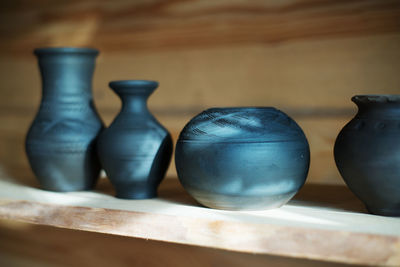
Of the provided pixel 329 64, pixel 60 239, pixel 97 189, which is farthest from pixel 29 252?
pixel 329 64

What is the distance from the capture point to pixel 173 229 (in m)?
0.71

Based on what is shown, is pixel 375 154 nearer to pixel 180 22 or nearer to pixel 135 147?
pixel 135 147

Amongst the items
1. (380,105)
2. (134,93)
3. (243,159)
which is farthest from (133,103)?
(380,105)

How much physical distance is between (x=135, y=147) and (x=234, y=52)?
38 centimetres

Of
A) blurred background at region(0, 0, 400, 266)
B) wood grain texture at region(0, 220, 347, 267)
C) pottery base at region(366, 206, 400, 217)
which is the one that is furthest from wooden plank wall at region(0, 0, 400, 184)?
pottery base at region(366, 206, 400, 217)

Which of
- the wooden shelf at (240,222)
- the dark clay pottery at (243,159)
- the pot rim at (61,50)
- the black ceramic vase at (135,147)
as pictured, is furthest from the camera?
the pot rim at (61,50)

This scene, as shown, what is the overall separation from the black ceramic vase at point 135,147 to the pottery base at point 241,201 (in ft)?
0.46

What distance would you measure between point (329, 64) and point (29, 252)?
93 centimetres

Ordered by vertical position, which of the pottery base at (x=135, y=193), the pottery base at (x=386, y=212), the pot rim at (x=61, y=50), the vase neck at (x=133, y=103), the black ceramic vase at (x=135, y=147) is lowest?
the pottery base at (x=135, y=193)

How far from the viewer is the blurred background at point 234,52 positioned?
38.3 inches

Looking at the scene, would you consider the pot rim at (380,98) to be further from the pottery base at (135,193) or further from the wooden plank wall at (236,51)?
the pottery base at (135,193)

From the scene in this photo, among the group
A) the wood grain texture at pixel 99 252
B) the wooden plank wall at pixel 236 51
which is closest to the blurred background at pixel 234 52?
the wooden plank wall at pixel 236 51

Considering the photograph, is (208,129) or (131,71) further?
(131,71)

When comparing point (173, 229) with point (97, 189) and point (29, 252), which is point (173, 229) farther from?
point (29, 252)
